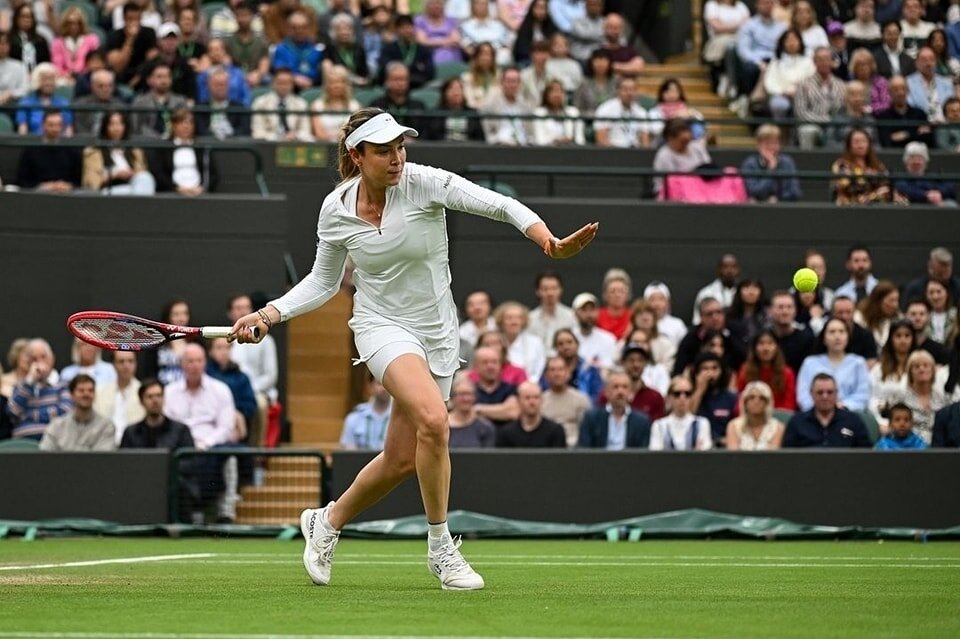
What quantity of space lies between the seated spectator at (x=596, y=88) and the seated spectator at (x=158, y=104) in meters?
4.32

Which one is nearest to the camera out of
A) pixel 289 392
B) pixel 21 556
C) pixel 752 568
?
pixel 752 568

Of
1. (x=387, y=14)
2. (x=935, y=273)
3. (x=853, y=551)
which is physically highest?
(x=387, y=14)

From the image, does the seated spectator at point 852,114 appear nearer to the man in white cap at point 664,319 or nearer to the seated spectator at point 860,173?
the seated spectator at point 860,173

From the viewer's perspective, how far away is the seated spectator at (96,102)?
17719 millimetres

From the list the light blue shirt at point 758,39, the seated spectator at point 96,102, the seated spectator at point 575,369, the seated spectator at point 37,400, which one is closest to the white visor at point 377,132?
the seated spectator at point 575,369

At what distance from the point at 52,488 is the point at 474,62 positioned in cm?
738

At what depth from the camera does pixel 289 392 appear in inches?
694

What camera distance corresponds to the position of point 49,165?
1731cm

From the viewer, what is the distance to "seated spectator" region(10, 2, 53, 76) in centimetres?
1888

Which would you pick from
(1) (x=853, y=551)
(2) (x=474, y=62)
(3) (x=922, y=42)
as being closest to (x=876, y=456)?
(1) (x=853, y=551)

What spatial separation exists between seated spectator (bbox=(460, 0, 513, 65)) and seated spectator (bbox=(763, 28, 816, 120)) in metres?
2.96

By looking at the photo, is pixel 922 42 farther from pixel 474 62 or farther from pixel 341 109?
pixel 341 109

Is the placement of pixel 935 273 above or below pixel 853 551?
above

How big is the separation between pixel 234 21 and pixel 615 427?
8.74 metres
